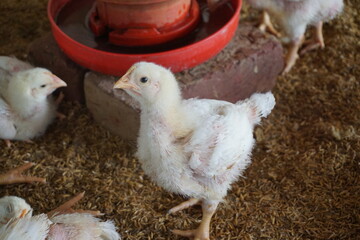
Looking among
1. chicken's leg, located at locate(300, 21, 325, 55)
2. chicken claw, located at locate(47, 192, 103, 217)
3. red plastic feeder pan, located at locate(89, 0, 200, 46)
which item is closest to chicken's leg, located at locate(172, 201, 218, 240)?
chicken claw, located at locate(47, 192, 103, 217)

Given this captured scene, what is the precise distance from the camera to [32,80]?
2.19 meters

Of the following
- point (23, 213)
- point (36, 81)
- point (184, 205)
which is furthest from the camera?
point (36, 81)

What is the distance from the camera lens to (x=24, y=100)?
7.33ft

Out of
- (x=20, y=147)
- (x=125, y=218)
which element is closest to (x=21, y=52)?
(x=20, y=147)

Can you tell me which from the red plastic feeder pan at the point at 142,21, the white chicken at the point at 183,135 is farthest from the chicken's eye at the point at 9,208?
the red plastic feeder pan at the point at 142,21

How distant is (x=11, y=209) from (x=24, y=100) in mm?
681

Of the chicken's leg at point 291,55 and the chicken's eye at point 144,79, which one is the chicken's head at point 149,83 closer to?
the chicken's eye at point 144,79

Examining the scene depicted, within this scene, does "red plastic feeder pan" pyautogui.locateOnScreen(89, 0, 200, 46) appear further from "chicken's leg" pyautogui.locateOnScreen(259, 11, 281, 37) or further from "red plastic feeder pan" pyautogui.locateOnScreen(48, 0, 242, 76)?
"chicken's leg" pyautogui.locateOnScreen(259, 11, 281, 37)

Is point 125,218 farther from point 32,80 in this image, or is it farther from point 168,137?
point 32,80

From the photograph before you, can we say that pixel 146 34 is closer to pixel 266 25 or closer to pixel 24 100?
pixel 24 100

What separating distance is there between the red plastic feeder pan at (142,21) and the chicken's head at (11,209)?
1.01m

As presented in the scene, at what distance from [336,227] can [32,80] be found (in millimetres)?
1708

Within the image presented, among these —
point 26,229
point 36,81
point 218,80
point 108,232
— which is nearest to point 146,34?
point 218,80

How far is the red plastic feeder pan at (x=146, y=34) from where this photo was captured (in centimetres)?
210
